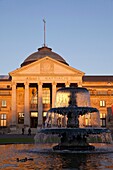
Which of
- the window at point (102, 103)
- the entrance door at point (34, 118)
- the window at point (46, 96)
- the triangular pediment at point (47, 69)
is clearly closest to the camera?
the triangular pediment at point (47, 69)

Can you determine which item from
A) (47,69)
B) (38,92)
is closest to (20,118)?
(38,92)

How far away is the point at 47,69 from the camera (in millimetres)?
71562

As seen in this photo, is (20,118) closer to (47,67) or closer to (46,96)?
(46,96)

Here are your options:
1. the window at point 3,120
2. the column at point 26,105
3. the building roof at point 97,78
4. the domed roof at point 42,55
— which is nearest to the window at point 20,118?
the window at point 3,120

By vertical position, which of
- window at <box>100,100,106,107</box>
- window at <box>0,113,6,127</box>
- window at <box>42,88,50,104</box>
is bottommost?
window at <box>0,113,6,127</box>

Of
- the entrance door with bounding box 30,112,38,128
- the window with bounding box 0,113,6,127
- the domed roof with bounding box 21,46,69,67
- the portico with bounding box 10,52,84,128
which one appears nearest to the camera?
the portico with bounding box 10,52,84,128

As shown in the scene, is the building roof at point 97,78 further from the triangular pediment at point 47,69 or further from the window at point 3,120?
the window at point 3,120

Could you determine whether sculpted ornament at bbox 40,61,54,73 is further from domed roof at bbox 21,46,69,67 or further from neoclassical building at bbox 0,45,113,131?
domed roof at bbox 21,46,69,67

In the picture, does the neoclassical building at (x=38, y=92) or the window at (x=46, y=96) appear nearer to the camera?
the neoclassical building at (x=38, y=92)

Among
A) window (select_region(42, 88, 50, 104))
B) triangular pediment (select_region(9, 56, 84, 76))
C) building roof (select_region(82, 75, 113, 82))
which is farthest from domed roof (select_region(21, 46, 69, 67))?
triangular pediment (select_region(9, 56, 84, 76))

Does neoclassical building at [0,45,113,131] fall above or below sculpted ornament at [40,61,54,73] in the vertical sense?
below

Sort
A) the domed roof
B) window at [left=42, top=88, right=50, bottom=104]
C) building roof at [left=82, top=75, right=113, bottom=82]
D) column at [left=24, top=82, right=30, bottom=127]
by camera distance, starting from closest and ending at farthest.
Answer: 1. column at [left=24, top=82, right=30, bottom=127]
2. window at [left=42, top=88, right=50, bottom=104]
3. building roof at [left=82, top=75, right=113, bottom=82]
4. the domed roof

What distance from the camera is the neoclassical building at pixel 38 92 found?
70500 millimetres

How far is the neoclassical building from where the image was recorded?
231 feet
